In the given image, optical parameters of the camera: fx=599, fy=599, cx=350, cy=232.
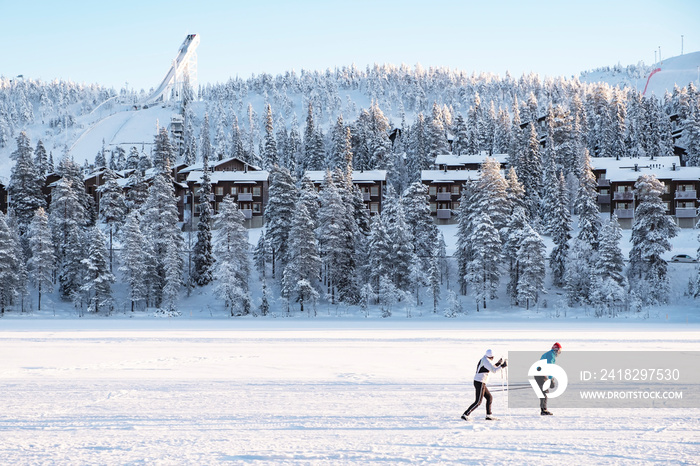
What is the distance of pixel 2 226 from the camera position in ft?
185

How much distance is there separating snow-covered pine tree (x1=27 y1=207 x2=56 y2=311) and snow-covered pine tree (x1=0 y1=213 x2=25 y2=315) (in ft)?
4.16

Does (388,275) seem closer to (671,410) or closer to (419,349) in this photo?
(419,349)

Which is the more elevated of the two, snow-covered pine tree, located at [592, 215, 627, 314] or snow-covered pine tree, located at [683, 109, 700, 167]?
snow-covered pine tree, located at [683, 109, 700, 167]

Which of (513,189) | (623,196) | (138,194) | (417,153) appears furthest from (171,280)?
(623,196)

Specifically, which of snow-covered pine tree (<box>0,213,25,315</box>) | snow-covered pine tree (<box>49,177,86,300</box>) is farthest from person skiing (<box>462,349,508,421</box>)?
snow-covered pine tree (<box>49,177,86,300</box>)

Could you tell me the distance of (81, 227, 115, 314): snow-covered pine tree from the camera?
56562mm

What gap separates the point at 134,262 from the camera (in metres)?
57.2

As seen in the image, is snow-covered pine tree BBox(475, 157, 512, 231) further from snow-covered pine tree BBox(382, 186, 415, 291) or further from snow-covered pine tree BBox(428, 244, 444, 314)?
snow-covered pine tree BBox(382, 186, 415, 291)

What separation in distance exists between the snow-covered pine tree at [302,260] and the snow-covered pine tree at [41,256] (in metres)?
23.4

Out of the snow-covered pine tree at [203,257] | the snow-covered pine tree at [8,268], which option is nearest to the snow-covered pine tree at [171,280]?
the snow-covered pine tree at [203,257]

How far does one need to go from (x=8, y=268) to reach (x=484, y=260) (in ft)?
145

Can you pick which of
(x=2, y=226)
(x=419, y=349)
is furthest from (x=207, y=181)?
(x=419, y=349)

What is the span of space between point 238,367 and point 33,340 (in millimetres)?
16844

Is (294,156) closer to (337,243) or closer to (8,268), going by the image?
(337,243)
